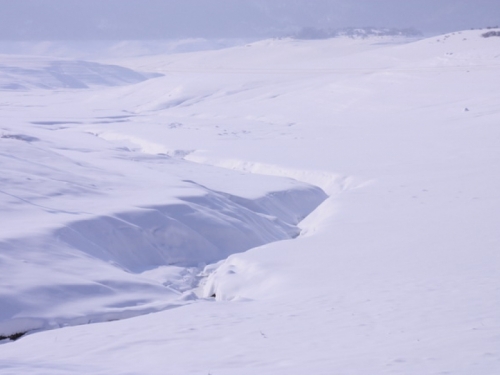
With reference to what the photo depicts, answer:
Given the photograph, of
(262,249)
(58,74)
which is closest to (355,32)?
(58,74)

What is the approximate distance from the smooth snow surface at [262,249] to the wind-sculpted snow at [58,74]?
4006cm

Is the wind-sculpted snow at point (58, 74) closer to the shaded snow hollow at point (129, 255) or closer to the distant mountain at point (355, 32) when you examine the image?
the distant mountain at point (355, 32)

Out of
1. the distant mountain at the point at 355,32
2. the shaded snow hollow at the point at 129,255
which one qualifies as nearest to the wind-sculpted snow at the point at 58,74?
the distant mountain at the point at 355,32

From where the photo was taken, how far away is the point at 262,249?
1095 cm

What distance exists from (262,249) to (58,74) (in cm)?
6160

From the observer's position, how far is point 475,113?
23391 mm

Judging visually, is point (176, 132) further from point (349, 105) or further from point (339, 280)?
point (339, 280)

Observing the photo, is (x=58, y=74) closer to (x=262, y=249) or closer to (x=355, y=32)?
(x=355, y=32)

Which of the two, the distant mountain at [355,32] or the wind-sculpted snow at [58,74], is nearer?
the wind-sculpted snow at [58,74]

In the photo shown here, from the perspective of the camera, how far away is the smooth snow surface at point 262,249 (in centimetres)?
585

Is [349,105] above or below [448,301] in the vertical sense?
above

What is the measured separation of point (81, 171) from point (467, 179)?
783cm

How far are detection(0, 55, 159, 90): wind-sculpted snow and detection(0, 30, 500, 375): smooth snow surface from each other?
40061mm

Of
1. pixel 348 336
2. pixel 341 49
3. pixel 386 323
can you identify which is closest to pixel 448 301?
pixel 386 323
